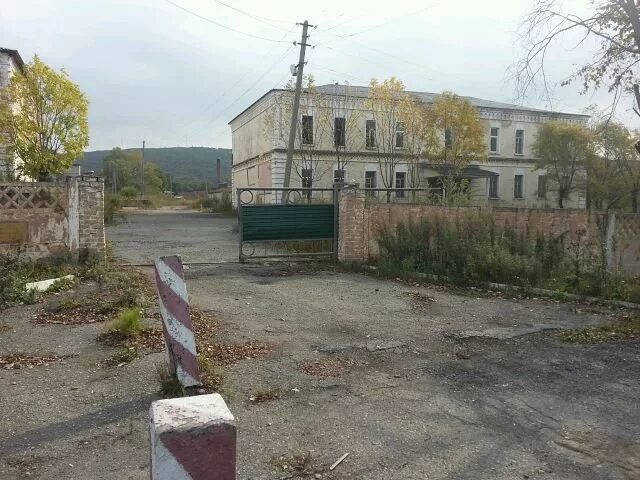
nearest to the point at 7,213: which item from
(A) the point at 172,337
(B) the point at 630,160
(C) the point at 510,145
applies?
(A) the point at 172,337

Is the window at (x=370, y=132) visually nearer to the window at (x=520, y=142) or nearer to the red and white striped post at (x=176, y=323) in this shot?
the window at (x=520, y=142)

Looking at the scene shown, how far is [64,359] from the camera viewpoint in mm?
5605

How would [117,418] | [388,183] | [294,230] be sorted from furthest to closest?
[388,183], [294,230], [117,418]

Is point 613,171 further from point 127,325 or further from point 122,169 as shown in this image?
point 122,169

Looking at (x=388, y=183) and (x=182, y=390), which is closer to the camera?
(x=182, y=390)

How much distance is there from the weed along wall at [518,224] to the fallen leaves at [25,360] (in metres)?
7.98

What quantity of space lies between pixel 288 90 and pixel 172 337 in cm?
3057

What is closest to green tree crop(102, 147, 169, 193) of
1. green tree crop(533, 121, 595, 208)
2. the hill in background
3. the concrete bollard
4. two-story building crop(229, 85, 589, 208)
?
the hill in background

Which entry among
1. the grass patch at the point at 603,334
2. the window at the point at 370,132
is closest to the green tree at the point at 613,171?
the window at the point at 370,132

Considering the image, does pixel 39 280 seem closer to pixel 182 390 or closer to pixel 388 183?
pixel 182 390

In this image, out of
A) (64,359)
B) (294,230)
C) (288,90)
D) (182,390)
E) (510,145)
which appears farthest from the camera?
(510,145)

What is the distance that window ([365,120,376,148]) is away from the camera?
123ft

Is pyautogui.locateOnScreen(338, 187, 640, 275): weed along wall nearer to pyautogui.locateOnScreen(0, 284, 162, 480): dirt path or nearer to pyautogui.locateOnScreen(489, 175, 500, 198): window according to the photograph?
pyautogui.locateOnScreen(0, 284, 162, 480): dirt path

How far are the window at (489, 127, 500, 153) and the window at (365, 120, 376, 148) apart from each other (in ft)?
41.1
